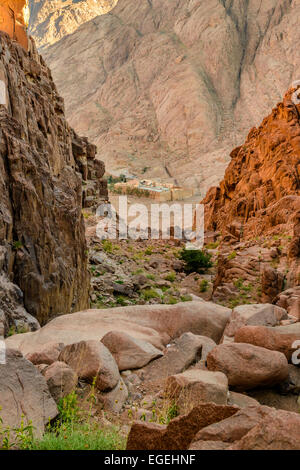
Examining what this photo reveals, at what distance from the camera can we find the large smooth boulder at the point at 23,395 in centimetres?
297

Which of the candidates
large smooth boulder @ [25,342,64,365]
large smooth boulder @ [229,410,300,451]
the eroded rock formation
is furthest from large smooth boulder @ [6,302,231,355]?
the eroded rock formation

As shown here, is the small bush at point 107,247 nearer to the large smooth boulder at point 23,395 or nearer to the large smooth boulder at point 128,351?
Result: the large smooth boulder at point 128,351

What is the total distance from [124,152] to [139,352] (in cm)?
7394

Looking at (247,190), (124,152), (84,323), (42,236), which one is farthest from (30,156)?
(124,152)

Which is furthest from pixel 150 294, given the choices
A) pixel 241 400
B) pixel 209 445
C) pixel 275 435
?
pixel 275 435

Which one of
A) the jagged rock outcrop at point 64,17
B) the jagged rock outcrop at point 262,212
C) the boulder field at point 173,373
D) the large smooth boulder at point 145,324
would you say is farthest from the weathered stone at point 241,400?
the jagged rock outcrop at point 64,17

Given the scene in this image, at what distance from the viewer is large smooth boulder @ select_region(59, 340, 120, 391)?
12.5 feet

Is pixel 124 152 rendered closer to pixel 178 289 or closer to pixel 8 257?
pixel 178 289

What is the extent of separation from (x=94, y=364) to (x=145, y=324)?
92.7 inches

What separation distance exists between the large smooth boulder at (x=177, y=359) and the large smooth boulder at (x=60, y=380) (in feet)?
3.55

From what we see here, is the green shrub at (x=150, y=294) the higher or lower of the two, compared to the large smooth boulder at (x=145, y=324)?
lower

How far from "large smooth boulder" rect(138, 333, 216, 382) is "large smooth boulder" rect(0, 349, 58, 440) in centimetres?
147

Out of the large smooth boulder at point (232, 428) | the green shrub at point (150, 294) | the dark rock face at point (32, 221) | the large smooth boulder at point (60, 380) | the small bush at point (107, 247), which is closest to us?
the large smooth boulder at point (232, 428)

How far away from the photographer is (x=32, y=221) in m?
8.12
